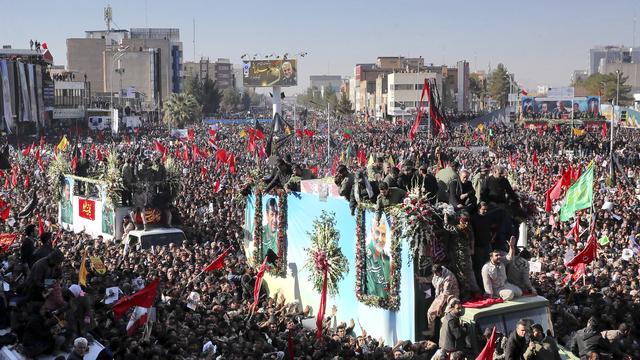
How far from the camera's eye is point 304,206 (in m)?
16.0

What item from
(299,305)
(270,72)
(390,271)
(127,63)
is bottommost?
(299,305)

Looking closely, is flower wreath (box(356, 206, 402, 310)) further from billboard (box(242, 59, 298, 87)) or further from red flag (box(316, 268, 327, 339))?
billboard (box(242, 59, 298, 87))

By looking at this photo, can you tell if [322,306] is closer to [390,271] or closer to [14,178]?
[390,271]

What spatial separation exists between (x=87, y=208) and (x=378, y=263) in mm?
14007

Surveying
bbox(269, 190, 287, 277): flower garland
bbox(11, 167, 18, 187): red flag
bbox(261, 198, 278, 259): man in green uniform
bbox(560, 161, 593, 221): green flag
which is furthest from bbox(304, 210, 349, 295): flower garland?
bbox(11, 167, 18, 187): red flag

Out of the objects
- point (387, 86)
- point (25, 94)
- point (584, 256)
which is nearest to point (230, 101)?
point (387, 86)

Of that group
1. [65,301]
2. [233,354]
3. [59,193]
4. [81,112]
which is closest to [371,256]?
[233,354]

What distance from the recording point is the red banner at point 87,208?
2450cm

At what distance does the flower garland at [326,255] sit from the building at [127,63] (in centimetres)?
10161

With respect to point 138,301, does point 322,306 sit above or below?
below

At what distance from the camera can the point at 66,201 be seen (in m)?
26.6

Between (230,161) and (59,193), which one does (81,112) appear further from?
(59,193)

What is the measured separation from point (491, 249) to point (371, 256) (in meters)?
2.07

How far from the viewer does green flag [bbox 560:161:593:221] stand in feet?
64.3
